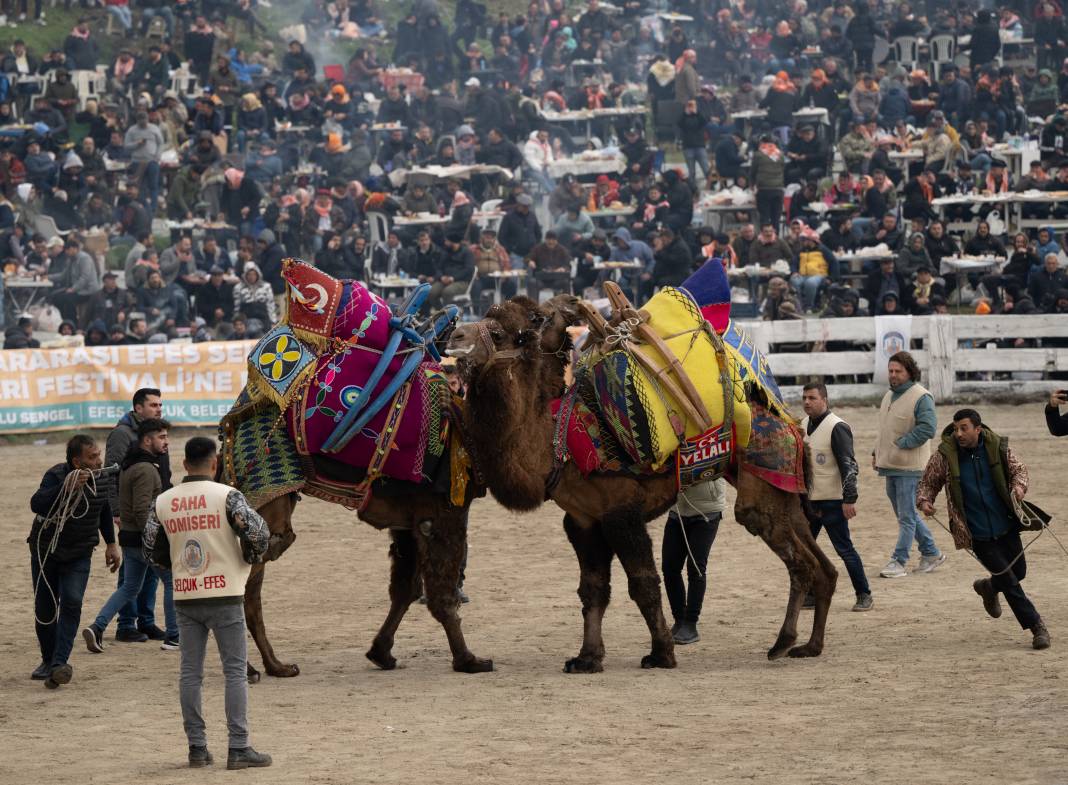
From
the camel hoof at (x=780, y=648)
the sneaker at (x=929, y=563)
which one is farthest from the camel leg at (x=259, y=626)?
the sneaker at (x=929, y=563)

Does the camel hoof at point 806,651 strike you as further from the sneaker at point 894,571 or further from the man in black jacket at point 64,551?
the man in black jacket at point 64,551

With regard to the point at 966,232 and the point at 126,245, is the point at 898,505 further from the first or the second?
the point at 126,245

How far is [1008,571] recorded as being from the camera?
10312mm

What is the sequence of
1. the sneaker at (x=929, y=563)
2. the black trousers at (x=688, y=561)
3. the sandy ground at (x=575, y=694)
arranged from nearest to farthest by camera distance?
the sandy ground at (x=575, y=694), the black trousers at (x=688, y=561), the sneaker at (x=929, y=563)

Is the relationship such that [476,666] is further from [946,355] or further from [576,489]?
[946,355]

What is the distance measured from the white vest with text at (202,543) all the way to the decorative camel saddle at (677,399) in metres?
2.63

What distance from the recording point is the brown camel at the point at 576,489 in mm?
9727

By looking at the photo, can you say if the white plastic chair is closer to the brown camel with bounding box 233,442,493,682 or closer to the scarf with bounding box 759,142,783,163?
the scarf with bounding box 759,142,783,163

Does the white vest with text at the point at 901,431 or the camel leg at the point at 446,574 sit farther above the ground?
the white vest with text at the point at 901,431

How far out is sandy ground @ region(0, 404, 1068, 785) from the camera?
305 inches

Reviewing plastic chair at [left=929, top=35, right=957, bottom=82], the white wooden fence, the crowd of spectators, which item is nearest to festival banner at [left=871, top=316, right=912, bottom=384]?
the white wooden fence

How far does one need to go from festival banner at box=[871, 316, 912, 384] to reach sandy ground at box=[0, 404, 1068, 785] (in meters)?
6.79

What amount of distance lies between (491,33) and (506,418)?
26452 millimetres

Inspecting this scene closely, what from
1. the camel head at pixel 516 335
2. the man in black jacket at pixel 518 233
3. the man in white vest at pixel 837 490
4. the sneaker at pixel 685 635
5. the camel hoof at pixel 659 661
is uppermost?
the man in black jacket at pixel 518 233
